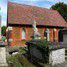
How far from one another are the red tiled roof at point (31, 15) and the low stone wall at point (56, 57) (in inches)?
822

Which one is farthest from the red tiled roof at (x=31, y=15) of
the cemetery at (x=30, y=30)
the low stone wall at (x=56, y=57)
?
the low stone wall at (x=56, y=57)

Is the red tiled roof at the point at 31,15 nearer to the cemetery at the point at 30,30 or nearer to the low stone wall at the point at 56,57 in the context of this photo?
the cemetery at the point at 30,30

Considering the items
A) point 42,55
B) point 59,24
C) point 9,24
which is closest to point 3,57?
point 42,55

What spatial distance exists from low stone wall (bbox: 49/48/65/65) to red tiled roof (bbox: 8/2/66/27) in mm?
20886

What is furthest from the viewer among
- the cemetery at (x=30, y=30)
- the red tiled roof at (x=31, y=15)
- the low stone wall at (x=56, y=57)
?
the red tiled roof at (x=31, y=15)

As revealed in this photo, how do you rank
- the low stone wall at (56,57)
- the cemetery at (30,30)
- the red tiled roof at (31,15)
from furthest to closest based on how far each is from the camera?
the red tiled roof at (31,15) < the cemetery at (30,30) < the low stone wall at (56,57)

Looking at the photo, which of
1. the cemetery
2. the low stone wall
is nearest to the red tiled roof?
the cemetery

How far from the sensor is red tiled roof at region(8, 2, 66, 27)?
39281mm

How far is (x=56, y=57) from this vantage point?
1666 cm

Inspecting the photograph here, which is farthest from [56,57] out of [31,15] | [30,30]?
[31,15]

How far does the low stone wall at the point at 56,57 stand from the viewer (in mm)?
16203

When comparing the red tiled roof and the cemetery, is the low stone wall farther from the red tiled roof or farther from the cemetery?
the red tiled roof

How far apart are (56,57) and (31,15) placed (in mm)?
26436

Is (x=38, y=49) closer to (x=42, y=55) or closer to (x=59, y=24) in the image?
(x=42, y=55)
